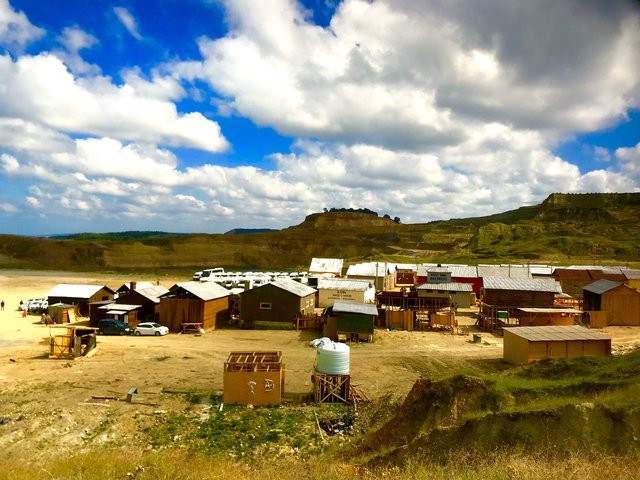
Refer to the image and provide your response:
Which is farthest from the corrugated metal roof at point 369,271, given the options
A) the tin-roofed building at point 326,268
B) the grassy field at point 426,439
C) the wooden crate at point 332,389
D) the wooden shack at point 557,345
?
the grassy field at point 426,439

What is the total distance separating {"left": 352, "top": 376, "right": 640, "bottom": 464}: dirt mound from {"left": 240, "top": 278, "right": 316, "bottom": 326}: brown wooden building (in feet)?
81.3

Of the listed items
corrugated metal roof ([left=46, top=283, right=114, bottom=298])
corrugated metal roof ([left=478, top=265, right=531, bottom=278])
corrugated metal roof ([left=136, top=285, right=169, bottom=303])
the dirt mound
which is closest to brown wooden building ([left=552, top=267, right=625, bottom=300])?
corrugated metal roof ([left=478, top=265, right=531, bottom=278])

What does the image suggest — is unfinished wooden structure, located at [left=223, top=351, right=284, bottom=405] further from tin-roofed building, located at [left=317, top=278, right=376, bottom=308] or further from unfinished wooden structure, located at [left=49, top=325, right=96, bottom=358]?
tin-roofed building, located at [left=317, top=278, right=376, bottom=308]

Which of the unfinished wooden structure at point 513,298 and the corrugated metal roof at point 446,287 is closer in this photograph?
the unfinished wooden structure at point 513,298

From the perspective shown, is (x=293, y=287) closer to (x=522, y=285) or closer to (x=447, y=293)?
(x=447, y=293)

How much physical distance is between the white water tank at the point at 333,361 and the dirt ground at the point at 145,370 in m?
1.90

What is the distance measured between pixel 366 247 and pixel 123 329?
110m

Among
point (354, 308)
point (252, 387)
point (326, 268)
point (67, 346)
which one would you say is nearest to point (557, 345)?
point (354, 308)

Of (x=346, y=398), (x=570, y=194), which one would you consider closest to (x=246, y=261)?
(x=346, y=398)

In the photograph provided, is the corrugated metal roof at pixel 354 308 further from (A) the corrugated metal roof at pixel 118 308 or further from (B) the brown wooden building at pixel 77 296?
(B) the brown wooden building at pixel 77 296

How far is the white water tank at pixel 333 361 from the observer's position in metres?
22.3

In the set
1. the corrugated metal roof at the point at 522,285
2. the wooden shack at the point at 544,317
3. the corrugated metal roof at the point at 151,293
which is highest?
the corrugated metal roof at the point at 522,285

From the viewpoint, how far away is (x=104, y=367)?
91.6 ft

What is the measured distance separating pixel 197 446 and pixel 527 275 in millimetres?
54765
